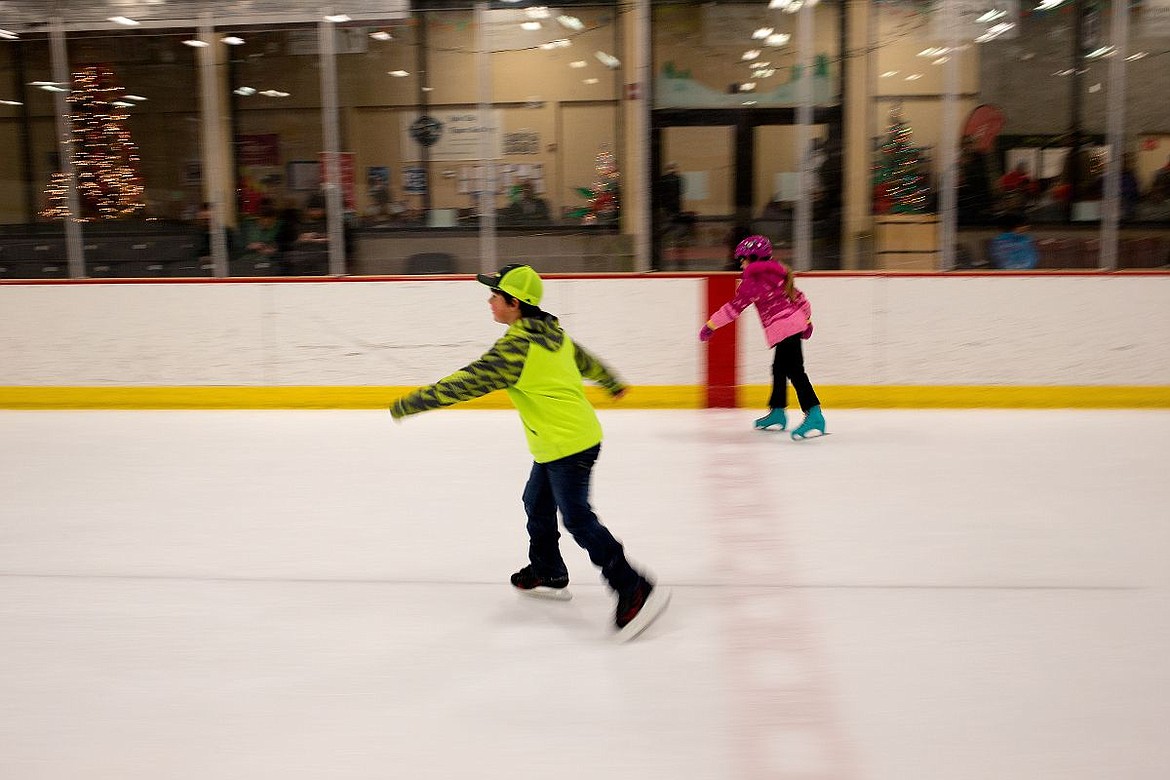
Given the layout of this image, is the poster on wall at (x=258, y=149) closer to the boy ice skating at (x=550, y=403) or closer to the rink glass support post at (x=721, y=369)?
the rink glass support post at (x=721, y=369)

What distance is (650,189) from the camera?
7.19 metres

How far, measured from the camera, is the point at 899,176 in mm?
7035

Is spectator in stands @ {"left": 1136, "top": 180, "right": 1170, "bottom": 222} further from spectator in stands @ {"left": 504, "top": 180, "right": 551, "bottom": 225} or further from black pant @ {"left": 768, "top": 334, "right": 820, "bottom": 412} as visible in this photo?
spectator in stands @ {"left": 504, "top": 180, "right": 551, "bottom": 225}

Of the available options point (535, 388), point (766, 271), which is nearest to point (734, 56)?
point (766, 271)

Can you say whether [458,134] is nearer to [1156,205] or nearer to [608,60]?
[608,60]

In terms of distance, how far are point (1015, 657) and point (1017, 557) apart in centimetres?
99

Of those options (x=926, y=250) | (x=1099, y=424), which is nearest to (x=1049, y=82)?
(x=926, y=250)

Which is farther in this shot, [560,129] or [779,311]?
[560,129]

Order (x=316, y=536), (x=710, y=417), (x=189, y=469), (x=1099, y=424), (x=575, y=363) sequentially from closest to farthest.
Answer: (x=575, y=363) < (x=316, y=536) < (x=189, y=469) < (x=1099, y=424) < (x=710, y=417)

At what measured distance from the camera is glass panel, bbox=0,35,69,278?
24.1 feet

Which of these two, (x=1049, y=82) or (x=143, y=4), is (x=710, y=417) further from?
(x=143, y=4)

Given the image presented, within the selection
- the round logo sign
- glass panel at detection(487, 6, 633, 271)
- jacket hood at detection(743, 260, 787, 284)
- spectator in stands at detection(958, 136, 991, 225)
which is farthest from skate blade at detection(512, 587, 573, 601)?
spectator in stands at detection(958, 136, 991, 225)

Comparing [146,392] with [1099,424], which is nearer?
[1099,424]

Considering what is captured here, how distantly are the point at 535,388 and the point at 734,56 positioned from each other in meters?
4.96
